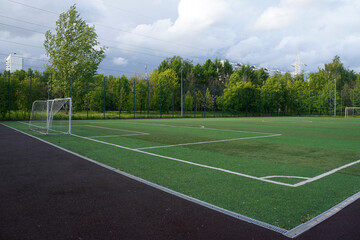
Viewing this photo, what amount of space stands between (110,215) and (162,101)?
104 ft

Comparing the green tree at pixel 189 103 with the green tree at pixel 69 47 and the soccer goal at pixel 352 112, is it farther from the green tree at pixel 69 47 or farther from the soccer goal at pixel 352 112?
the soccer goal at pixel 352 112

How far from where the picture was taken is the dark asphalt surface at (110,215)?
2.68 m

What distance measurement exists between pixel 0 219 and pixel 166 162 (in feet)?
11.7

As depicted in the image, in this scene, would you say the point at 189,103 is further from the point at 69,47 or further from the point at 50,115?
the point at 50,115

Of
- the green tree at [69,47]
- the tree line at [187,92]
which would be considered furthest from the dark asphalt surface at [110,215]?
the green tree at [69,47]

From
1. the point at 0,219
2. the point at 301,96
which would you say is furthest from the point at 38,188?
the point at 301,96

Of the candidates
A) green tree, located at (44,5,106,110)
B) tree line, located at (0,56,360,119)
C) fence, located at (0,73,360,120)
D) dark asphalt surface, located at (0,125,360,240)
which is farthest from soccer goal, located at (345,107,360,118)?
dark asphalt surface, located at (0,125,360,240)

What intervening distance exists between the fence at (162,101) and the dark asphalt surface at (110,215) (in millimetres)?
Result: 21911

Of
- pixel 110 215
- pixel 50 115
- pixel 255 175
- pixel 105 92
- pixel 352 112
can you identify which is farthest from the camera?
pixel 352 112

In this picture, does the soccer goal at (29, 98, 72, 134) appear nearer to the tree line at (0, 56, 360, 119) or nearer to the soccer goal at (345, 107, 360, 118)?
the tree line at (0, 56, 360, 119)

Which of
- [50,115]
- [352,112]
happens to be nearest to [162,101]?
[50,115]

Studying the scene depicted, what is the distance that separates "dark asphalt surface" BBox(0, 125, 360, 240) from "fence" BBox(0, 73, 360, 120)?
21.9m

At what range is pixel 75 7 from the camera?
1368 inches

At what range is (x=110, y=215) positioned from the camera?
3.12 m
